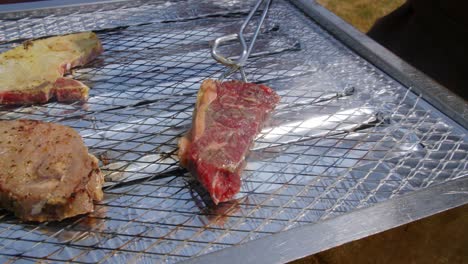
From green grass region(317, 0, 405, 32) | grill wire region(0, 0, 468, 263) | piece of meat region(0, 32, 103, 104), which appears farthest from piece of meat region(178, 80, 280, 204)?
green grass region(317, 0, 405, 32)

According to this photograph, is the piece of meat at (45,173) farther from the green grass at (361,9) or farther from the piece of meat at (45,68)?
the green grass at (361,9)

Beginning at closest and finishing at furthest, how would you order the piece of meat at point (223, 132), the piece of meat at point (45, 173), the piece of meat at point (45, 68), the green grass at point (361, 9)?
the piece of meat at point (45, 173) < the piece of meat at point (223, 132) < the piece of meat at point (45, 68) < the green grass at point (361, 9)

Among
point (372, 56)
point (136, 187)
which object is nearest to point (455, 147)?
point (372, 56)

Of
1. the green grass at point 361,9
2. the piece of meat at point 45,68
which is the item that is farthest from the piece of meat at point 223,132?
the green grass at point 361,9

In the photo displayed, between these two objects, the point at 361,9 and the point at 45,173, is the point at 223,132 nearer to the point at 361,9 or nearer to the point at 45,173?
the point at 45,173

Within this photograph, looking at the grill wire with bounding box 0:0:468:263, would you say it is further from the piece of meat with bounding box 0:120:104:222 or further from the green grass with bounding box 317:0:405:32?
the green grass with bounding box 317:0:405:32

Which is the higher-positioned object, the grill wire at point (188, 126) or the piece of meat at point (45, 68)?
the piece of meat at point (45, 68)

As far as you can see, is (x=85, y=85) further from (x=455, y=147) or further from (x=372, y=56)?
(x=455, y=147)
